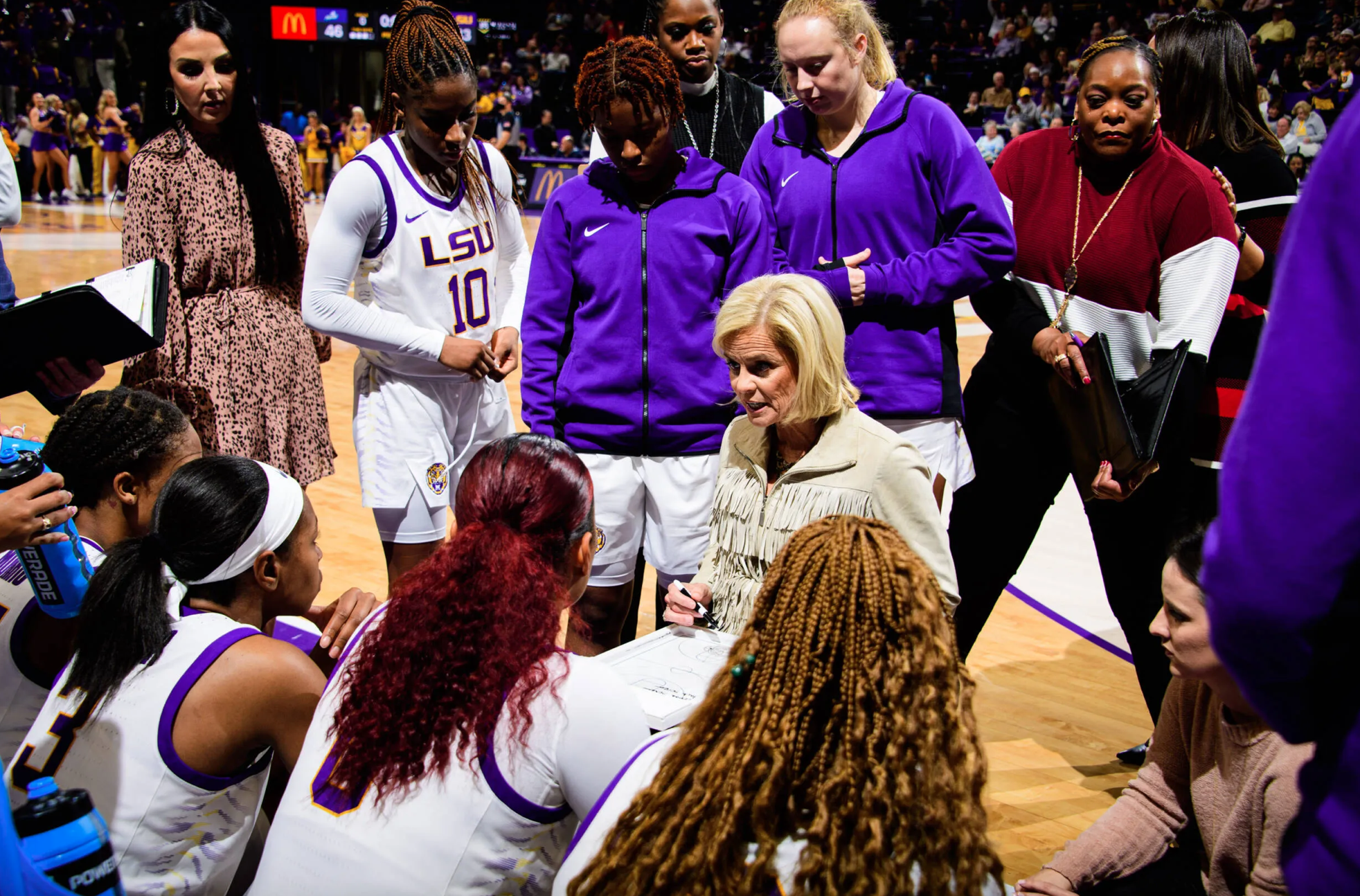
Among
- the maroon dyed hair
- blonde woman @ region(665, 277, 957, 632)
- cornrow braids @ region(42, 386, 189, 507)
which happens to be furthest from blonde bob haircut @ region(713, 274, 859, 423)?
cornrow braids @ region(42, 386, 189, 507)

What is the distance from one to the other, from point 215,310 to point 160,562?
1323 millimetres

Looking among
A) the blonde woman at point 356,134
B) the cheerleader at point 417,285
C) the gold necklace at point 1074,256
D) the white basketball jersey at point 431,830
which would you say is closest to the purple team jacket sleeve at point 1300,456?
the white basketball jersey at point 431,830

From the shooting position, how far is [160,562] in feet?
5.99

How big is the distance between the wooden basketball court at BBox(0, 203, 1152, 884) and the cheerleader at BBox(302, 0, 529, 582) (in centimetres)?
109

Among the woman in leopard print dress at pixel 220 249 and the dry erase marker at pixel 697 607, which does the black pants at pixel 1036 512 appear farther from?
the woman in leopard print dress at pixel 220 249

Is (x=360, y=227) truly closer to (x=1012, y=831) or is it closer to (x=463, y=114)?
(x=463, y=114)

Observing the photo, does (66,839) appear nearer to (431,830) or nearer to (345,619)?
(431,830)

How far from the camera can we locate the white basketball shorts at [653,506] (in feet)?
9.18

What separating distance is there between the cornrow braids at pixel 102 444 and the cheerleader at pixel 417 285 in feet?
1.86

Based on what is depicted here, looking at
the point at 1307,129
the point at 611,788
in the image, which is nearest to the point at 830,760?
the point at 611,788

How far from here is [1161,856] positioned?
1877mm

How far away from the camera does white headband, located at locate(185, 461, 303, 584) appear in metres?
1.90

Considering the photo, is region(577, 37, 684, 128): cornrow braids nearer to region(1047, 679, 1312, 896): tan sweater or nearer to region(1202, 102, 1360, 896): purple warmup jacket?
region(1047, 679, 1312, 896): tan sweater

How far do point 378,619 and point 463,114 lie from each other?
64.4 inches
